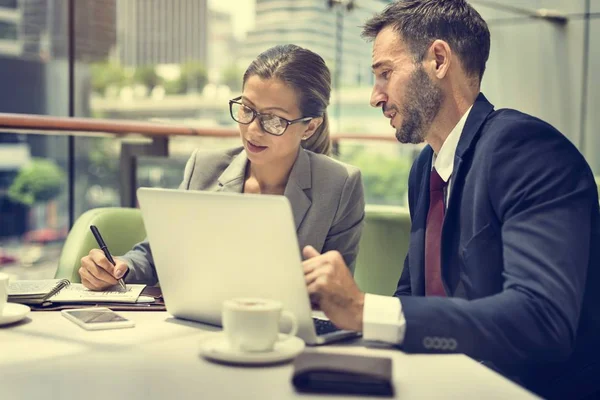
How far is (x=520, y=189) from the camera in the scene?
1.31m

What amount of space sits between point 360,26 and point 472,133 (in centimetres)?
43

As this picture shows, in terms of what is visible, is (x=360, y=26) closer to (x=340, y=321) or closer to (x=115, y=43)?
(x=340, y=321)

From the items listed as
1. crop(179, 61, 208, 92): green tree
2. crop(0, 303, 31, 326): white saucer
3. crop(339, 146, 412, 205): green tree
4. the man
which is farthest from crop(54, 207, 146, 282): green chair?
crop(179, 61, 208, 92): green tree

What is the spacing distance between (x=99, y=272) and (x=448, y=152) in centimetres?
78

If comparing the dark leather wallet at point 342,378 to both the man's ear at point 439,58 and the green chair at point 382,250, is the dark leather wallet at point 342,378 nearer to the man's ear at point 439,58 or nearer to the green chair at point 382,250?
the man's ear at point 439,58

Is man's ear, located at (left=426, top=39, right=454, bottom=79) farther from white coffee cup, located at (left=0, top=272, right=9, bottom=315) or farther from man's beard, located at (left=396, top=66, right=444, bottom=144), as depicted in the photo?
white coffee cup, located at (left=0, top=272, right=9, bottom=315)

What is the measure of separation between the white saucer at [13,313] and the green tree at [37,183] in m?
1.71

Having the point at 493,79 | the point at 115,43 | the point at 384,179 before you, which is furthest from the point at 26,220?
the point at 493,79

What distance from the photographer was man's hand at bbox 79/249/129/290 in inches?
64.8

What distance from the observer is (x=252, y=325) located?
1078 millimetres

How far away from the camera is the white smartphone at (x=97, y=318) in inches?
51.1

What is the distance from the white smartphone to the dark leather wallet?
1.46 feet

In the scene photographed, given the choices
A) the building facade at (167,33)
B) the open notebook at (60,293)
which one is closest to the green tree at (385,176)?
the building facade at (167,33)

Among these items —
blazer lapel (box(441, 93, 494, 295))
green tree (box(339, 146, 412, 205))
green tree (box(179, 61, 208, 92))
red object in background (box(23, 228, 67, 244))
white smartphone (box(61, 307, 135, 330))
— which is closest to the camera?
white smartphone (box(61, 307, 135, 330))
